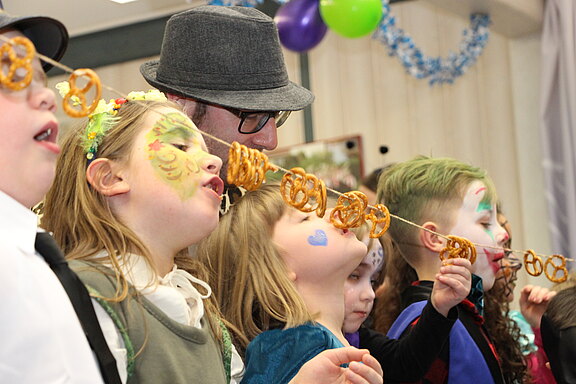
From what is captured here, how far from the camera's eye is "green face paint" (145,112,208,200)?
4.59 ft

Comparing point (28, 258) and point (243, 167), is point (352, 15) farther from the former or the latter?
point (28, 258)

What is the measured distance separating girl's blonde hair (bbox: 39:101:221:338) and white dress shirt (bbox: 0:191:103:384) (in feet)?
1.04

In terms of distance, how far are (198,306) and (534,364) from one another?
1577 mm

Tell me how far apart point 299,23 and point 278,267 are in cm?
261

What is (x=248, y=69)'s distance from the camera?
194cm

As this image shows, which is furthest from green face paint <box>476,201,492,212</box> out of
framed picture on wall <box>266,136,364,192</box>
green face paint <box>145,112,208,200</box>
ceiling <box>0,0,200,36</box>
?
ceiling <box>0,0,200,36</box>

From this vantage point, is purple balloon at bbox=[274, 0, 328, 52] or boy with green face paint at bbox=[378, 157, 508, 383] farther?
purple balloon at bbox=[274, 0, 328, 52]

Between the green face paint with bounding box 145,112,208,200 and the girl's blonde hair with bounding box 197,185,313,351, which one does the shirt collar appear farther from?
the girl's blonde hair with bounding box 197,185,313,351

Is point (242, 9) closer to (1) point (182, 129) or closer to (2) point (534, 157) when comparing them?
(1) point (182, 129)

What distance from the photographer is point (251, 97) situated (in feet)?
6.28

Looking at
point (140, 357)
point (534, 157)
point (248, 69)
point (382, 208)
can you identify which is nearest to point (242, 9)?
point (248, 69)

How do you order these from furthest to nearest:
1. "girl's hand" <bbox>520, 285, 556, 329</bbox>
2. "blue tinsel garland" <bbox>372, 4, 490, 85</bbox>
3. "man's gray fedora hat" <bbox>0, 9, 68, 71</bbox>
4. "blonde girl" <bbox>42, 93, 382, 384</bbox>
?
"blue tinsel garland" <bbox>372, 4, 490, 85</bbox> → "girl's hand" <bbox>520, 285, 556, 329</bbox> → "blonde girl" <bbox>42, 93, 382, 384</bbox> → "man's gray fedora hat" <bbox>0, 9, 68, 71</bbox>

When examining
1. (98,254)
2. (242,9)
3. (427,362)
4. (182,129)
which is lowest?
(427,362)

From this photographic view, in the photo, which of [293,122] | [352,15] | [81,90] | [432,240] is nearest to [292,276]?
[432,240]
